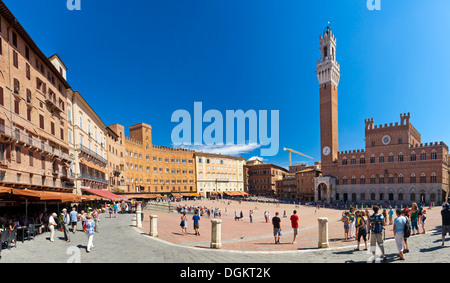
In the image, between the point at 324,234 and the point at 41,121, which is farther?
the point at 41,121

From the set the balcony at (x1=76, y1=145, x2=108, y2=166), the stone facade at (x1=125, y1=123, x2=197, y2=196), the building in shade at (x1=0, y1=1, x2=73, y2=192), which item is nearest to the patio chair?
the building in shade at (x1=0, y1=1, x2=73, y2=192)

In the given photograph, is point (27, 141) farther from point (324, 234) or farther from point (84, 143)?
point (324, 234)

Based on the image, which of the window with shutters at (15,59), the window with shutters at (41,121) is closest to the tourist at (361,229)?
the window with shutters at (15,59)

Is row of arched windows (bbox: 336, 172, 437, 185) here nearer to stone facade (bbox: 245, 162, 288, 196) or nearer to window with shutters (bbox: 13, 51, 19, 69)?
stone facade (bbox: 245, 162, 288, 196)

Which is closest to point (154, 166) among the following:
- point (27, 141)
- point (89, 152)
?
point (89, 152)

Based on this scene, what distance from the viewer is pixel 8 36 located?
18.4 m

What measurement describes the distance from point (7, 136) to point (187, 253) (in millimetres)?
14987

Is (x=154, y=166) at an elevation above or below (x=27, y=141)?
below

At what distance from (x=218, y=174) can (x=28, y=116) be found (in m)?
64.2

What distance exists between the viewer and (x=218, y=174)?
8244cm

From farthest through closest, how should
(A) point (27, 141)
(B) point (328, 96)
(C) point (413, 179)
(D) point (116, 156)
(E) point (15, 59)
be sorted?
(B) point (328, 96), (C) point (413, 179), (D) point (116, 156), (A) point (27, 141), (E) point (15, 59)

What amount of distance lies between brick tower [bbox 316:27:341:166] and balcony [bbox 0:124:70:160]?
63.1 meters

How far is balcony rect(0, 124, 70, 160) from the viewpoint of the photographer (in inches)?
671
